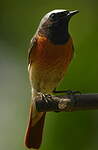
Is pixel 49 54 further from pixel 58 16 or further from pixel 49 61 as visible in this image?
pixel 58 16

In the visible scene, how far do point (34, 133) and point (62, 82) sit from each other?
64 cm

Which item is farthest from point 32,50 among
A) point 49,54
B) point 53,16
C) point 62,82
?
point 62,82

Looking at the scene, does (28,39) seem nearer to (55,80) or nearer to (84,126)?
(55,80)

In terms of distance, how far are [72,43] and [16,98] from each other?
2.45 feet

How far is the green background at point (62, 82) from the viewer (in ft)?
9.21

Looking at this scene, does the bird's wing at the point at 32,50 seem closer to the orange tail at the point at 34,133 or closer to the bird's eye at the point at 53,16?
the bird's eye at the point at 53,16

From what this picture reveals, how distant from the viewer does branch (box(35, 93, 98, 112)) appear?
222 cm

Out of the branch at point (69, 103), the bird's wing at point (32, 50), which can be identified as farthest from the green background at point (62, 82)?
the branch at point (69, 103)

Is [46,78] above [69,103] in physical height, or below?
above

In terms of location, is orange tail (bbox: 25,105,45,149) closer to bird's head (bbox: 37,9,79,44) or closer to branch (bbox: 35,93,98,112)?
bird's head (bbox: 37,9,79,44)

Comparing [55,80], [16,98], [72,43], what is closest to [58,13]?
[72,43]

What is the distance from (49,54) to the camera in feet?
11.1

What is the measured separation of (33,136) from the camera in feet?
11.8

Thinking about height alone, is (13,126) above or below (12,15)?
below
